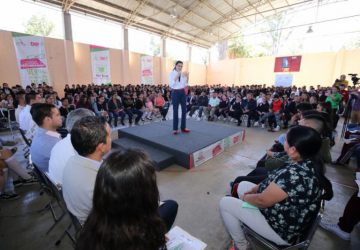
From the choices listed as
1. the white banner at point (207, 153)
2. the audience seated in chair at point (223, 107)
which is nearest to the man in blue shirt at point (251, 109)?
the audience seated in chair at point (223, 107)

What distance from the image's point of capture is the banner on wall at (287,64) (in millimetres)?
12758

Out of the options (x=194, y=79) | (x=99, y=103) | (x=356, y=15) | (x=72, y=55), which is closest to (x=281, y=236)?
(x=99, y=103)

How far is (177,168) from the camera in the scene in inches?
123

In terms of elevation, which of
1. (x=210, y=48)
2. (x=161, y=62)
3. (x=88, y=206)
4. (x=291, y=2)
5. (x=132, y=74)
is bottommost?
(x=88, y=206)

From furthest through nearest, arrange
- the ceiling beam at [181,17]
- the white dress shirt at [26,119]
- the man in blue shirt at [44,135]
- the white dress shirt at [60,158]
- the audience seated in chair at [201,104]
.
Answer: the ceiling beam at [181,17] → the audience seated in chair at [201,104] → the white dress shirt at [26,119] → the man in blue shirt at [44,135] → the white dress shirt at [60,158]

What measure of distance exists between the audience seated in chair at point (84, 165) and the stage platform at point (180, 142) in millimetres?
1805

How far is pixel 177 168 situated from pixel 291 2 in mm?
14324

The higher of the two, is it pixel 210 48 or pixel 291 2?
pixel 291 2

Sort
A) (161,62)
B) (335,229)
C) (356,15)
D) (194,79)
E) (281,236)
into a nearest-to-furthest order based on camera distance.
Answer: (281,236) → (335,229) → (356,15) → (161,62) → (194,79)

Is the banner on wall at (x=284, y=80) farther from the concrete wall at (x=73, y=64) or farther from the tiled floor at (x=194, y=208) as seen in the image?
the tiled floor at (x=194, y=208)

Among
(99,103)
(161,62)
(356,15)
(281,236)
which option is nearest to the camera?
(281,236)

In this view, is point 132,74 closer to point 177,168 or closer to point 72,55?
point 72,55

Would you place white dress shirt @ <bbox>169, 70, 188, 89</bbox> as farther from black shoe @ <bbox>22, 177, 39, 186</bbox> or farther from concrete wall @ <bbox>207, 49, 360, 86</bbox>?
concrete wall @ <bbox>207, 49, 360, 86</bbox>

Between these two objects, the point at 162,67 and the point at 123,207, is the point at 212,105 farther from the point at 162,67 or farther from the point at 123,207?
the point at 162,67
